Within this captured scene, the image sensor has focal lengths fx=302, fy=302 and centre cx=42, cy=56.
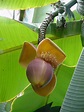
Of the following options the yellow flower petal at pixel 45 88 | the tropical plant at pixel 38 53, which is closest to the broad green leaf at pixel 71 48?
the tropical plant at pixel 38 53

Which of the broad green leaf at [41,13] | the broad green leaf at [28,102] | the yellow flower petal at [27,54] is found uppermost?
the broad green leaf at [41,13]

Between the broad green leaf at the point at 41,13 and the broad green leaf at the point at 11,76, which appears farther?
the broad green leaf at the point at 41,13

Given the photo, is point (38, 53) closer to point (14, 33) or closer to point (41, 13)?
point (14, 33)

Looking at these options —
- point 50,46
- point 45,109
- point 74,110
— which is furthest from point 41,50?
point 45,109

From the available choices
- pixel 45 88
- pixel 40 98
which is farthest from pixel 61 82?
pixel 45 88

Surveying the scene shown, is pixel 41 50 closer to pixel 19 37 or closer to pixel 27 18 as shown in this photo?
pixel 19 37

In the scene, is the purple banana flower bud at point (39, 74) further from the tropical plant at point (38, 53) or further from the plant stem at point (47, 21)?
the plant stem at point (47, 21)

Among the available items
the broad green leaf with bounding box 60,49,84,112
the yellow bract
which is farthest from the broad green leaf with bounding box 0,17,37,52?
the broad green leaf with bounding box 60,49,84,112

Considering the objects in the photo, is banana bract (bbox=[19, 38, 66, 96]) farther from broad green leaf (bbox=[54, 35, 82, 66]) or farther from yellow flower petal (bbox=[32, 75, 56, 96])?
broad green leaf (bbox=[54, 35, 82, 66])
